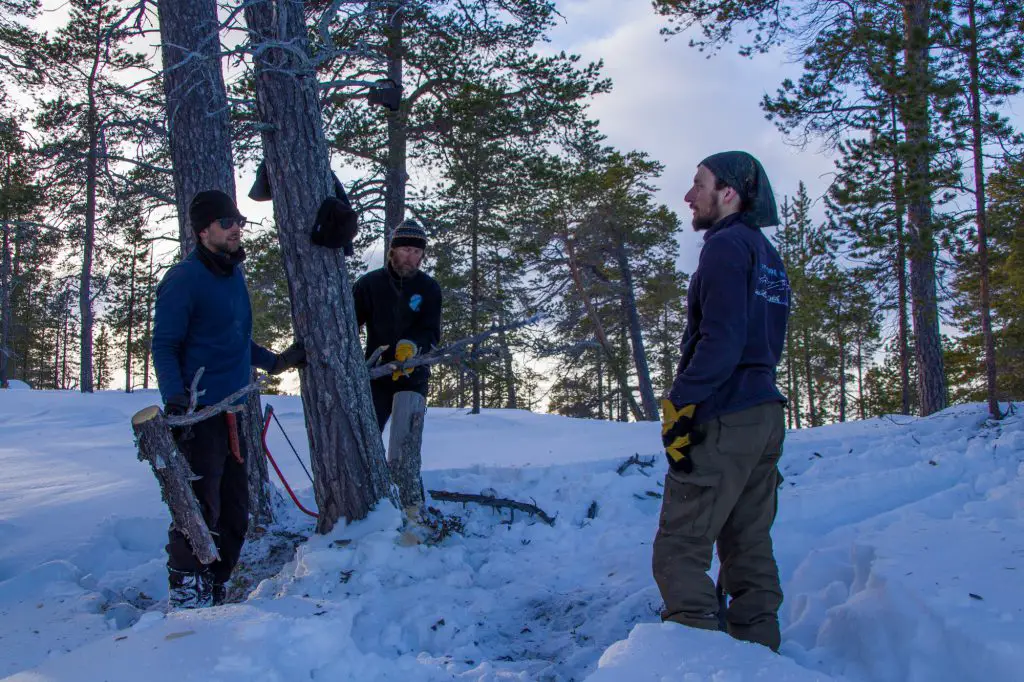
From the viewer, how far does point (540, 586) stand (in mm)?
3723

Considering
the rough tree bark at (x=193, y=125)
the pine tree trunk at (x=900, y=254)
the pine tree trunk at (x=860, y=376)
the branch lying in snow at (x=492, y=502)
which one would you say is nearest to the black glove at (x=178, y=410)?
the rough tree bark at (x=193, y=125)

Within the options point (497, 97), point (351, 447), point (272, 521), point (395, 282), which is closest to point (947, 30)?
point (497, 97)

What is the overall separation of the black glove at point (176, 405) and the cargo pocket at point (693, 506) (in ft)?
7.73

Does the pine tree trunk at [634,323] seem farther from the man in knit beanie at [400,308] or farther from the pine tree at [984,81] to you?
the man in knit beanie at [400,308]

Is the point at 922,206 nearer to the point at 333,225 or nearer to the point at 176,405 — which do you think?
the point at 333,225

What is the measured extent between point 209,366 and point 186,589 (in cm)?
114

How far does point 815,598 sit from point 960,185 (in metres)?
8.42

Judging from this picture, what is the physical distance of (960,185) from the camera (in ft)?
28.8

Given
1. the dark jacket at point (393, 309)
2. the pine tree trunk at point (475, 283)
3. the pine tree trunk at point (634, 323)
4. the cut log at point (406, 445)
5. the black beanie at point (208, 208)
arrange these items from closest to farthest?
1. the black beanie at point (208, 208)
2. the cut log at point (406, 445)
3. the dark jacket at point (393, 309)
4. the pine tree trunk at point (475, 283)
5. the pine tree trunk at point (634, 323)

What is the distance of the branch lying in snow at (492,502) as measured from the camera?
491cm

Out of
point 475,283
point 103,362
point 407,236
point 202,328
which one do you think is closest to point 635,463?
point 407,236

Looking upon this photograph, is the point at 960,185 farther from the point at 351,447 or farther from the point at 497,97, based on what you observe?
the point at 351,447

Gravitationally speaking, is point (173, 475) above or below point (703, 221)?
below

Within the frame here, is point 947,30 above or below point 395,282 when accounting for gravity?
above
